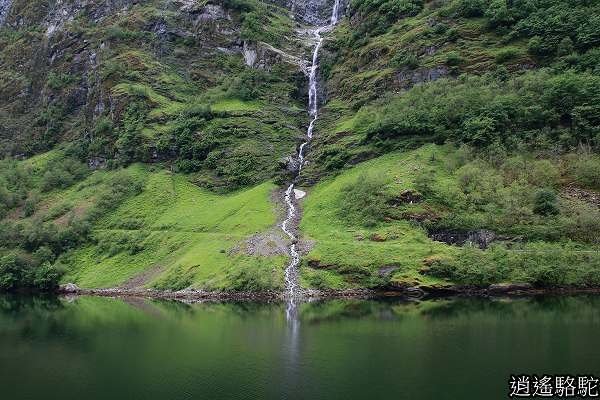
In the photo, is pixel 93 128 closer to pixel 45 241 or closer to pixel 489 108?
pixel 45 241

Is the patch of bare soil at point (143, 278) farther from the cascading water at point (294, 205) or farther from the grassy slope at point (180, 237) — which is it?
the cascading water at point (294, 205)

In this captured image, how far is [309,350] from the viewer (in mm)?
57438

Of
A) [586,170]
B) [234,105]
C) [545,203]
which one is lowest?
[545,203]

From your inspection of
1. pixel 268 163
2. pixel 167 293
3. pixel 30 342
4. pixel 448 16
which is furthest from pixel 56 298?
pixel 448 16

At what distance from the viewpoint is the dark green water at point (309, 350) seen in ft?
148

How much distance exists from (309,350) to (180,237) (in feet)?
252

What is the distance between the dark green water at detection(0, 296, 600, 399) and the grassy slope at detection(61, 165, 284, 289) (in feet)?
64.6

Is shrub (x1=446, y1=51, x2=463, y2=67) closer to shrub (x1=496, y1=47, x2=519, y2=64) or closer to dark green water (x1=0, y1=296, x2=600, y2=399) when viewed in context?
shrub (x1=496, y1=47, x2=519, y2=64)

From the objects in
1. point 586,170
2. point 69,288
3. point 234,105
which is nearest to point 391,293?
point 586,170

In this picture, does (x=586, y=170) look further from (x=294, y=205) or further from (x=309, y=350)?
(x=309, y=350)

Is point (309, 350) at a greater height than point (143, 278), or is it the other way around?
point (143, 278)

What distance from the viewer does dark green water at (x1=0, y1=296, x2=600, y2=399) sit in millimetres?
45250

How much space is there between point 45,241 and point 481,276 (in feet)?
353

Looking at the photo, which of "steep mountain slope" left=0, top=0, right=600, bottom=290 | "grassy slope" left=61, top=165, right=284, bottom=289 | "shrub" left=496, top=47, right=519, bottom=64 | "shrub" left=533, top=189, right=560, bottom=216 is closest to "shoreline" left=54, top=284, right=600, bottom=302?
"steep mountain slope" left=0, top=0, right=600, bottom=290
